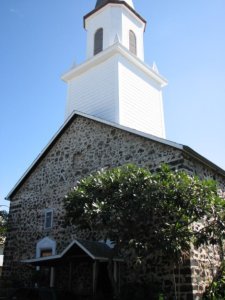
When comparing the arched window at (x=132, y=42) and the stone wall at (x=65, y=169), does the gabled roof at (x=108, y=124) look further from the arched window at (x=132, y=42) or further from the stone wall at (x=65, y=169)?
the arched window at (x=132, y=42)

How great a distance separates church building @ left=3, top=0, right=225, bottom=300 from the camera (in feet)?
40.1

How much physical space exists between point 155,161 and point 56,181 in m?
5.98

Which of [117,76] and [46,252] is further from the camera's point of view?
[117,76]

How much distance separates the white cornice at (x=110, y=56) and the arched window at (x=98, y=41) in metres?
1.33

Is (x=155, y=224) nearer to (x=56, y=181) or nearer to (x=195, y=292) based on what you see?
(x=195, y=292)

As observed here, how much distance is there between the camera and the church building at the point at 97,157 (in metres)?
12.2

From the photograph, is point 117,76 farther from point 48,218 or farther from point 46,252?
point 46,252

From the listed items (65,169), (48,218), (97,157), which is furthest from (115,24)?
(48,218)

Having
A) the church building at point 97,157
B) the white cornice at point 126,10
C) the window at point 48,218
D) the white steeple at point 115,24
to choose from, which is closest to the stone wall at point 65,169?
the church building at point 97,157

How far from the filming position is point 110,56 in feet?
64.3

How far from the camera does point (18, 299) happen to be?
12891 mm

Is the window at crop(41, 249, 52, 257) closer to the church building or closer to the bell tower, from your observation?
the church building

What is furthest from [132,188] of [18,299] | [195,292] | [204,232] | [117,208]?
[18,299]

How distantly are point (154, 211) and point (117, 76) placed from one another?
1059 centimetres
